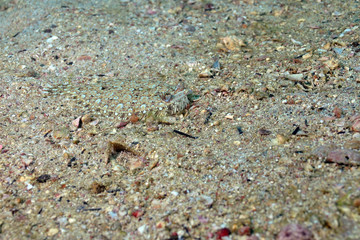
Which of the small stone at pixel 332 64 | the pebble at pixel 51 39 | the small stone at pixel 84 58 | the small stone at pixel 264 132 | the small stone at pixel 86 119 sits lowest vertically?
the small stone at pixel 264 132

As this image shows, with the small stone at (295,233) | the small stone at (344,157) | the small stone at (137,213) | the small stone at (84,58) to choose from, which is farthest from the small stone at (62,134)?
the small stone at (344,157)

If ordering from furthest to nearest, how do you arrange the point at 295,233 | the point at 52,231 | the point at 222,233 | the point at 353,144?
1. the point at 353,144
2. the point at 52,231
3. the point at 222,233
4. the point at 295,233

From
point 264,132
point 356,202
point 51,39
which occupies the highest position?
point 51,39

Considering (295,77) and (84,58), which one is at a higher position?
(84,58)

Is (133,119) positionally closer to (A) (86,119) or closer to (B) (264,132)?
(A) (86,119)

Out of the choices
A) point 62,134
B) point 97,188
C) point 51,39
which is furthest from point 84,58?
point 97,188

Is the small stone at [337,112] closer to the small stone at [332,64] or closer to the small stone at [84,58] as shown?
the small stone at [332,64]

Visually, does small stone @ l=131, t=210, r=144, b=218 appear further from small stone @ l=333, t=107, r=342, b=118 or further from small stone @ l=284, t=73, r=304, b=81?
small stone @ l=284, t=73, r=304, b=81
